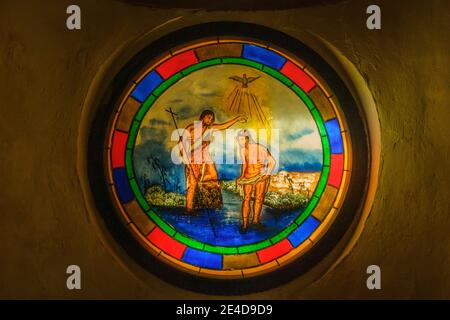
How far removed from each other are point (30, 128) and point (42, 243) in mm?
616

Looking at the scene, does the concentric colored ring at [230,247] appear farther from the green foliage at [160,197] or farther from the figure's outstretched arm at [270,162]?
the figure's outstretched arm at [270,162]

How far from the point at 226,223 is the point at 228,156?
384 millimetres

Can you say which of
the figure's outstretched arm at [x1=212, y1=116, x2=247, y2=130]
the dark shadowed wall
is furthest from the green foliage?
the figure's outstretched arm at [x1=212, y1=116, x2=247, y2=130]

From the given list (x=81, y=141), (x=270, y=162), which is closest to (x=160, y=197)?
(x=81, y=141)

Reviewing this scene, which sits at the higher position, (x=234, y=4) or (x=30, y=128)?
(x=234, y=4)

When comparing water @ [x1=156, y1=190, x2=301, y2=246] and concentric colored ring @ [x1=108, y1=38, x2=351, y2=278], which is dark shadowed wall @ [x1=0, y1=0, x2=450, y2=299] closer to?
concentric colored ring @ [x1=108, y1=38, x2=351, y2=278]

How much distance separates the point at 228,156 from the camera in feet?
9.14

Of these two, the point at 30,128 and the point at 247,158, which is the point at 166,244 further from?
the point at 30,128

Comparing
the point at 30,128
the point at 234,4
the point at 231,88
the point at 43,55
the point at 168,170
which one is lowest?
the point at 168,170

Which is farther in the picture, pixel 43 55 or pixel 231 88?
pixel 231 88

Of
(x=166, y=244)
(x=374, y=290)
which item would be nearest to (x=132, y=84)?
(x=166, y=244)

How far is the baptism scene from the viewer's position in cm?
276

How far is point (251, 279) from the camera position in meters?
2.78

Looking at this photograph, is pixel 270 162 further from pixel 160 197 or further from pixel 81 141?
pixel 81 141
